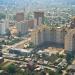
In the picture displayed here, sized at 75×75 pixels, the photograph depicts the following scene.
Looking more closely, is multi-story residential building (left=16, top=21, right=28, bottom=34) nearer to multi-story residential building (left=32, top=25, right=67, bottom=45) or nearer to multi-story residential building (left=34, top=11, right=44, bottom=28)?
multi-story residential building (left=34, top=11, right=44, bottom=28)

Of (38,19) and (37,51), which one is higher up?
(38,19)

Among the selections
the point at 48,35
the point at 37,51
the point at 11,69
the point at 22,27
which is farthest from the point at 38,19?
the point at 11,69

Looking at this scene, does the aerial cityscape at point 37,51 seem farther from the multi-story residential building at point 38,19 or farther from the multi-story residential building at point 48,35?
the multi-story residential building at point 38,19

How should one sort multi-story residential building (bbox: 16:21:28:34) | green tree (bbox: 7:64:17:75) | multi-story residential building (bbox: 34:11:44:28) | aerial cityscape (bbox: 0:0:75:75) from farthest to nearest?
multi-story residential building (bbox: 34:11:44:28)
multi-story residential building (bbox: 16:21:28:34)
aerial cityscape (bbox: 0:0:75:75)
green tree (bbox: 7:64:17:75)

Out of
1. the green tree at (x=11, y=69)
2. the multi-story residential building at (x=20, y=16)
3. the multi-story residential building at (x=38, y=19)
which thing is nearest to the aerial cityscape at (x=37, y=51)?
the green tree at (x=11, y=69)

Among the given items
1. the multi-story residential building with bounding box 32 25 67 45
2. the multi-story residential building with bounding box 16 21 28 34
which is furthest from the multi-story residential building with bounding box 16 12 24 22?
the multi-story residential building with bounding box 32 25 67 45

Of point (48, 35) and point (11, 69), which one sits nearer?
point (11, 69)

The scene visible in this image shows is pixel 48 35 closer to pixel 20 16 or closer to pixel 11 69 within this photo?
pixel 11 69

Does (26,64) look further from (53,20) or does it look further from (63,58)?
(53,20)

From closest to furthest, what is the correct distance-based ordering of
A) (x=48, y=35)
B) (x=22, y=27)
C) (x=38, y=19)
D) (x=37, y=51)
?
(x=37, y=51)
(x=48, y=35)
(x=22, y=27)
(x=38, y=19)

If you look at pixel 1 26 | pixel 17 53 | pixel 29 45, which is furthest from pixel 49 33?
pixel 1 26

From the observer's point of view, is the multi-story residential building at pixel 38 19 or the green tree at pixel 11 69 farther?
the multi-story residential building at pixel 38 19

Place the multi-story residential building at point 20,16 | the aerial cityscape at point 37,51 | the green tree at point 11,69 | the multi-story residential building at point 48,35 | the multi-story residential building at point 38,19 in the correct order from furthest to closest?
the multi-story residential building at point 20,16, the multi-story residential building at point 38,19, the multi-story residential building at point 48,35, the aerial cityscape at point 37,51, the green tree at point 11,69
